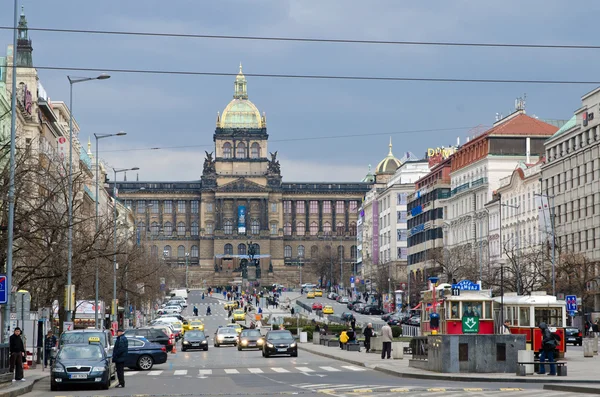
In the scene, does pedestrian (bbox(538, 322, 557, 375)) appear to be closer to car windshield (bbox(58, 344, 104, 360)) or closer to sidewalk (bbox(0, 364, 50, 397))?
car windshield (bbox(58, 344, 104, 360))

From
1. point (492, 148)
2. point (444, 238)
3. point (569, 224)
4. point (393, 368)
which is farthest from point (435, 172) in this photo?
point (393, 368)

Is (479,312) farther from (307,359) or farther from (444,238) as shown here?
(444,238)

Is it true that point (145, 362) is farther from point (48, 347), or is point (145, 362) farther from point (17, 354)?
point (17, 354)

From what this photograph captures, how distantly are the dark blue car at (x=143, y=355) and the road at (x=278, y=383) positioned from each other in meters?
0.49

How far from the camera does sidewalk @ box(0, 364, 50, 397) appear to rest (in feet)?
112

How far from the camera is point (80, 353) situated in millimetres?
38469

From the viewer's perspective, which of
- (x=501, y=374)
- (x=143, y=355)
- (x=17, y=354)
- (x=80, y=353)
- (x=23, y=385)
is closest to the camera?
(x=23, y=385)

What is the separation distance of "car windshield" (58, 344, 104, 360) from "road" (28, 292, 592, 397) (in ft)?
3.05

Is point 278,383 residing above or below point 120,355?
below

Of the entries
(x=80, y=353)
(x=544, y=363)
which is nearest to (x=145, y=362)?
(x=80, y=353)

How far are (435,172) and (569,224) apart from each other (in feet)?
175

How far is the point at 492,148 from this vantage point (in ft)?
440

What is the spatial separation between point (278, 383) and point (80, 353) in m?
5.58

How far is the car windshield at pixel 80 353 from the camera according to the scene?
125 ft
